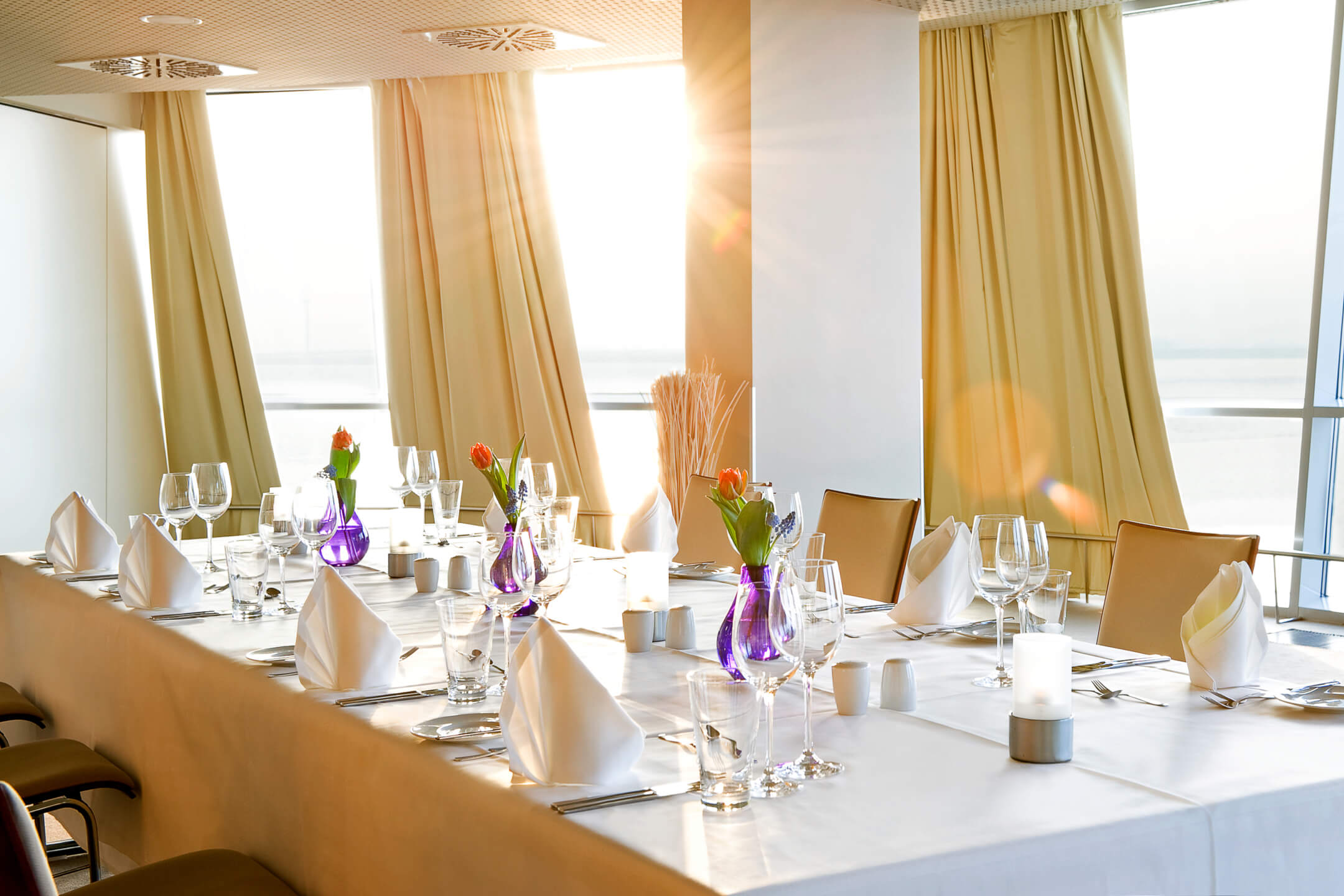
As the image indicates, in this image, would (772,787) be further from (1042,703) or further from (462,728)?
(462,728)

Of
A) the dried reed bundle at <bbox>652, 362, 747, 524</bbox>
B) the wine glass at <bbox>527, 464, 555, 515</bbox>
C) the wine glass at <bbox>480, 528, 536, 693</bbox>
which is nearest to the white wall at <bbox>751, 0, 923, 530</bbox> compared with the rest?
the dried reed bundle at <bbox>652, 362, 747, 524</bbox>

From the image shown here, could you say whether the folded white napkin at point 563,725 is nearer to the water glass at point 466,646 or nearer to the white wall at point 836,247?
the water glass at point 466,646

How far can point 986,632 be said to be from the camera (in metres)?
2.44

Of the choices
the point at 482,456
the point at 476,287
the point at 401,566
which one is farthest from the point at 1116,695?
the point at 476,287

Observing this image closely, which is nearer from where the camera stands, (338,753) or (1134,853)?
(1134,853)

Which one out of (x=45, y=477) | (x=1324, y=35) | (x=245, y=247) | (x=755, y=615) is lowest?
(x=45, y=477)

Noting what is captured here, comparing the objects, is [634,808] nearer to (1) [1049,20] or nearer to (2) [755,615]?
(2) [755,615]

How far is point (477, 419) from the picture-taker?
284 inches

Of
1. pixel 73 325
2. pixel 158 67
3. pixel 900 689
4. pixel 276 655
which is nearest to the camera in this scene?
pixel 900 689

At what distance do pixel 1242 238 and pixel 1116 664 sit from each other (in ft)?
16.2

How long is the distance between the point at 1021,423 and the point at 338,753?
503 centimetres

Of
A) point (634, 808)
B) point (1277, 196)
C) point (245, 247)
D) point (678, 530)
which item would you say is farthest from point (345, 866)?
point (245, 247)

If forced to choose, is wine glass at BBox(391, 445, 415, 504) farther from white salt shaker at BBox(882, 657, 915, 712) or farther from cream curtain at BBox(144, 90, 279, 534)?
cream curtain at BBox(144, 90, 279, 534)

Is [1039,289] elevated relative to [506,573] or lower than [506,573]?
elevated
